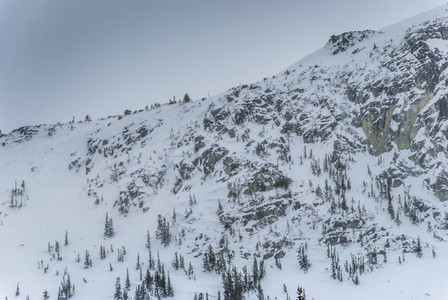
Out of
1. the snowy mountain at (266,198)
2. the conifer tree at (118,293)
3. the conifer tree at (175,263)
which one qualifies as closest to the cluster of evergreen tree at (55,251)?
the snowy mountain at (266,198)

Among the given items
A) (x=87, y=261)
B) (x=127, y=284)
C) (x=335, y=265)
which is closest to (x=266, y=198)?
(x=335, y=265)

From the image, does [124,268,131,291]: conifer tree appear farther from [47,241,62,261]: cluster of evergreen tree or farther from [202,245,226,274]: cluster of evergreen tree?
[47,241,62,261]: cluster of evergreen tree

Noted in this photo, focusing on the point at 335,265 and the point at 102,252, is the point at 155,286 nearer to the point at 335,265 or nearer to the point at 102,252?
the point at 102,252

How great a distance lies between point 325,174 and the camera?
340ft

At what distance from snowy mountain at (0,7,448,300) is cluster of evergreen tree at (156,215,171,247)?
45cm

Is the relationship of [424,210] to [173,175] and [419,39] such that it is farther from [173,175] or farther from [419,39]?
[173,175]

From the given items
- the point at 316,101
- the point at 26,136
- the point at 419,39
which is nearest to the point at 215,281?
the point at 316,101

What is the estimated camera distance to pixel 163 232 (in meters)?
97.3

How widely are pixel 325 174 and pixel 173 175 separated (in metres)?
54.4

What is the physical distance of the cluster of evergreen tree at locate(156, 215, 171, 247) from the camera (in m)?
96.4

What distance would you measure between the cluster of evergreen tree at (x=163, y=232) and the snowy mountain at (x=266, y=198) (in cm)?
45

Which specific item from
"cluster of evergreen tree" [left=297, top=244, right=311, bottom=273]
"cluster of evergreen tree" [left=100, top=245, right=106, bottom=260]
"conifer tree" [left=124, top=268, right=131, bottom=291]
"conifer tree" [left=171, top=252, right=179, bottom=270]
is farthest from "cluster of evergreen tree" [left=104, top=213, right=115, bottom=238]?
"cluster of evergreen tree" [left=297, top=244, right=311, bottom=273]

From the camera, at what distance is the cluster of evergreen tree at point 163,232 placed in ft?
316

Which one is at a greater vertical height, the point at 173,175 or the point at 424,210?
the point at 173,175
